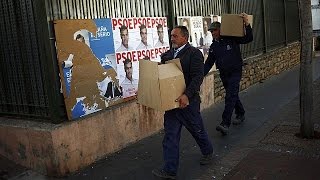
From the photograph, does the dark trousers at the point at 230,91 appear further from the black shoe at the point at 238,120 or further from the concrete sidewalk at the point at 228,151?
the black shoe at the point at 238,120

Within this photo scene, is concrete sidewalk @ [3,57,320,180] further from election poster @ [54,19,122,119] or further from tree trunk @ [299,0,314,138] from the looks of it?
election poster @ [54,19,122,119]

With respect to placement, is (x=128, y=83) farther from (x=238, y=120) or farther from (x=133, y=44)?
(x=238, y=120)

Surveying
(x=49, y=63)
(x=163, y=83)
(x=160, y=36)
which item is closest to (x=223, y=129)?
(x=160, y=36)

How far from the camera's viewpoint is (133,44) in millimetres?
6184

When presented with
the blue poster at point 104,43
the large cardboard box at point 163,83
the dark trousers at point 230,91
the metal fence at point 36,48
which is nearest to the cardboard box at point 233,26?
the dark trousers at point 230,91

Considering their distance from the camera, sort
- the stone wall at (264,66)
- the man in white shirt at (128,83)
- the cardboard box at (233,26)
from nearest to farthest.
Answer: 1. the man in white shirt at (128,83)
2. the cardboard box at (233,26)
3. the stone wall at (264,66)

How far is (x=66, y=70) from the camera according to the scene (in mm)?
4965

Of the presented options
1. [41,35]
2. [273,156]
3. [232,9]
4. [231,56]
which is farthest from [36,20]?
[232,9]

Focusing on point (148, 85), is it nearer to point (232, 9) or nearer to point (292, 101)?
point (292, 101)

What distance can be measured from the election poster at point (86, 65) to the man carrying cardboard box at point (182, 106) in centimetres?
119

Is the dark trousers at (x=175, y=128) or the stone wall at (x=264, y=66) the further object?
the stone wall at (x=264, y=66)

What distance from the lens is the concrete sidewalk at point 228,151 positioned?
4809 millimetres

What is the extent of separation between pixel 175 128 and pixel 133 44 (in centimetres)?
212

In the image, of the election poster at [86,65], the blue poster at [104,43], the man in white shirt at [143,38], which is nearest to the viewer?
the election poster at [86,65]
